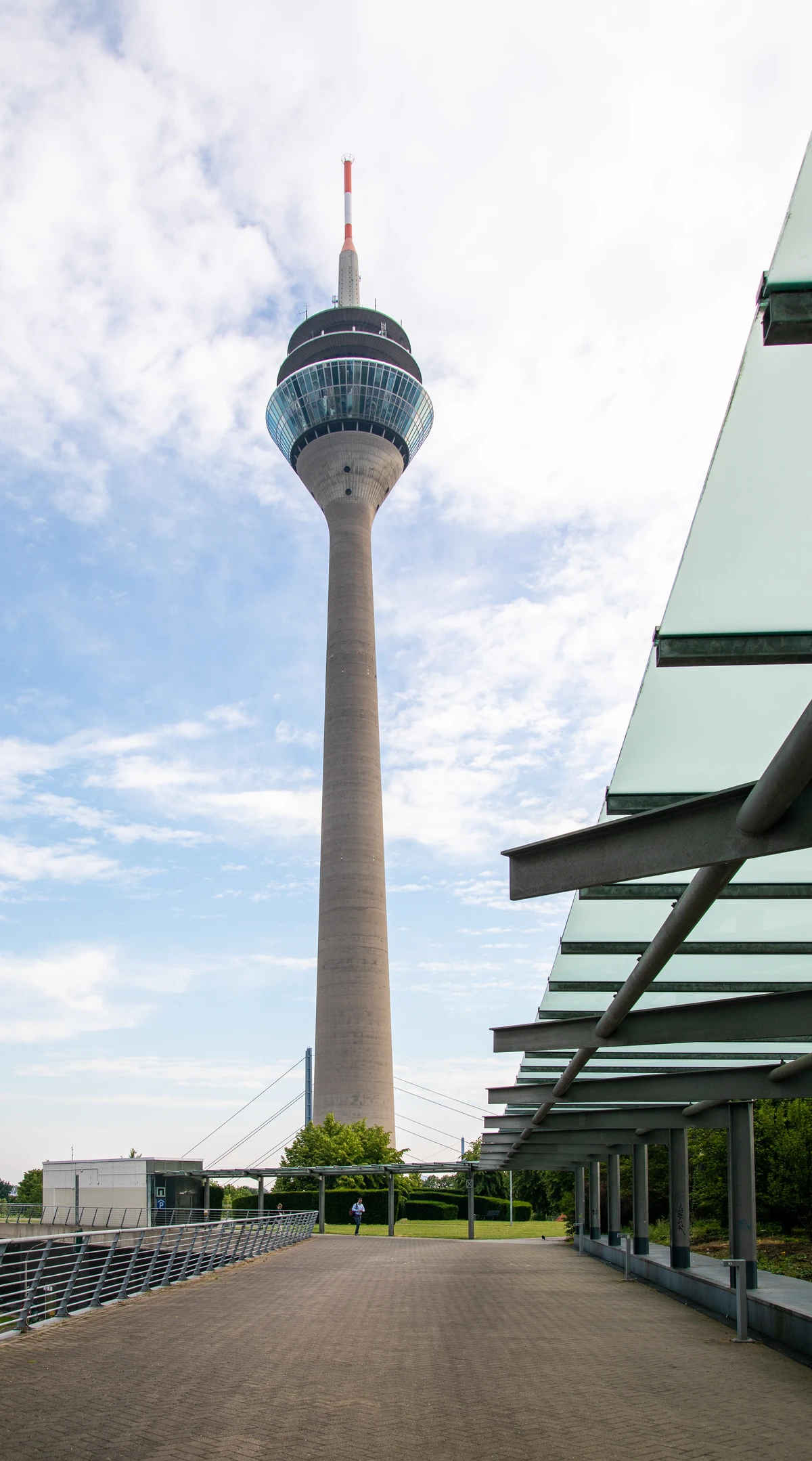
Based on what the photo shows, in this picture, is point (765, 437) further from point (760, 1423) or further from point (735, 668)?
point (760, 1423)

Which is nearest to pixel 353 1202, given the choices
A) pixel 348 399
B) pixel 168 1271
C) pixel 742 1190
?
pixel 168 1271

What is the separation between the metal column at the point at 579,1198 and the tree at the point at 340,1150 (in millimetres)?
17397

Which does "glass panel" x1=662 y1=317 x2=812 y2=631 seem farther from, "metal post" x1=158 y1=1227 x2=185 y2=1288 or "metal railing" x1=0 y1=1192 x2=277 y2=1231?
"metal railing" x1=0 y1=1192 x2=277 y2=1231

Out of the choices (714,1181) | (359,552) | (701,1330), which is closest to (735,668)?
(701,1330)

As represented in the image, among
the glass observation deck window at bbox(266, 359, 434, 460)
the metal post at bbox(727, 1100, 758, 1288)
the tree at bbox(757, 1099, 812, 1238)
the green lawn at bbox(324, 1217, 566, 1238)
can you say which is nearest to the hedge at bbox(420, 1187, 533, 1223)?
the green lawn at bbox(324, 1217, 566, 1238)

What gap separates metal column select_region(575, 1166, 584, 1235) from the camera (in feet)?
111

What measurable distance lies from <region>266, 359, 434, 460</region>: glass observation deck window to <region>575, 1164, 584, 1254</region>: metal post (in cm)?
5141

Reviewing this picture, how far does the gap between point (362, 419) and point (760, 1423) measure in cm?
7077

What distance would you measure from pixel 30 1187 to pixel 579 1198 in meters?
76.9

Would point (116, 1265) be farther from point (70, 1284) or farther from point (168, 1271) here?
point (70, 1284)

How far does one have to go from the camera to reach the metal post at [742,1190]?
1481 centimetres

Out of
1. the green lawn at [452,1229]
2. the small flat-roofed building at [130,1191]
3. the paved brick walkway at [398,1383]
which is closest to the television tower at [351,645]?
the green lawn at [452,1229]

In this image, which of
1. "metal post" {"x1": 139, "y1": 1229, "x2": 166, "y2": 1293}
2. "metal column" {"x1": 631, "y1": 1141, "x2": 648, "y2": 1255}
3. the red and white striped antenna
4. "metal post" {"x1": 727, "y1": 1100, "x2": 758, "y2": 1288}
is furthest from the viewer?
the red and white striped antenna

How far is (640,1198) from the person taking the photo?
22.4 m
